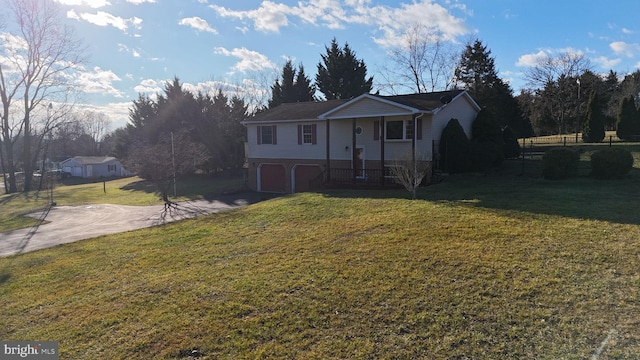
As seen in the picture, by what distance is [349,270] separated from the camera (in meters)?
6.26

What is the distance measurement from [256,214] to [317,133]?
10.1 meters

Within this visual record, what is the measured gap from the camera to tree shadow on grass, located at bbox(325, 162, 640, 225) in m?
8.87

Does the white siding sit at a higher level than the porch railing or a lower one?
higher

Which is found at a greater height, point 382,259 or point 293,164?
point 293,164

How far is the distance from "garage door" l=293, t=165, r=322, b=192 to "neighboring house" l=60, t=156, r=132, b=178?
4880cm

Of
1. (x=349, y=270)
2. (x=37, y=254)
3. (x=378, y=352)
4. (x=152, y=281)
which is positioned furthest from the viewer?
(x=37, y=254)

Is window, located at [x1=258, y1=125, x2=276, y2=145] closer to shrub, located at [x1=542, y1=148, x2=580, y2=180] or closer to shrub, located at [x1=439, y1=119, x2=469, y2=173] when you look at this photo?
shrub, located at [x1=439, y1=119, x2=469, y2=173]

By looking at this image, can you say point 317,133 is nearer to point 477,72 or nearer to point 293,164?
point 293,164

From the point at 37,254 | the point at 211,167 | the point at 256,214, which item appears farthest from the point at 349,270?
the point at 211,167

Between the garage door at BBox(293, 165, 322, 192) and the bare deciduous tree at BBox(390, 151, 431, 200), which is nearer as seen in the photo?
the bare deciduous tree at BBox(390, 151, 431, 200)

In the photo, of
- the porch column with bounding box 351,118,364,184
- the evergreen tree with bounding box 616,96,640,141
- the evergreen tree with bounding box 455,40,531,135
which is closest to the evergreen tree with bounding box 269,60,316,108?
the evergreen tree with bounding box 455,40,531,135

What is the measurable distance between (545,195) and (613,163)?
5253 millimetres

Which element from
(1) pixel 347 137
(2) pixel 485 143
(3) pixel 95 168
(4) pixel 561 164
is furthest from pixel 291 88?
(3) pixel 95 168

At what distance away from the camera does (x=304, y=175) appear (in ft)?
75.9
